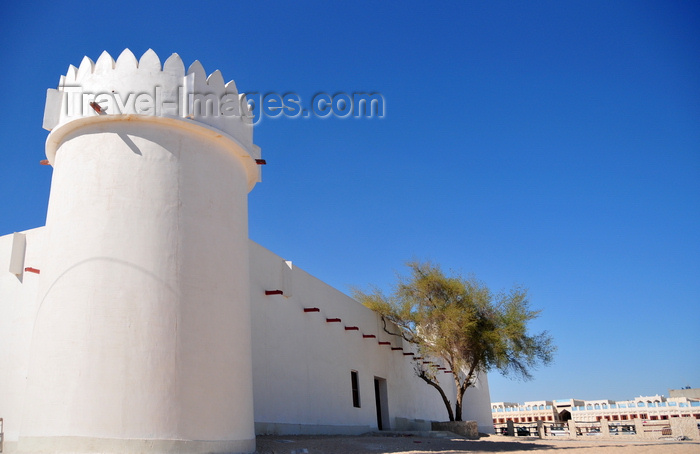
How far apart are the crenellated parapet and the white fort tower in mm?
21

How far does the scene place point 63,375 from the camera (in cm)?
732

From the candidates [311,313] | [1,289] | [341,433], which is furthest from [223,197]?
[341,433]

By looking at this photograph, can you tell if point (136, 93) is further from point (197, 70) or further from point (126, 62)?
point (197, 70)

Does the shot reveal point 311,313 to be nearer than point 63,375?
No

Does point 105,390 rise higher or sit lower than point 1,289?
lower

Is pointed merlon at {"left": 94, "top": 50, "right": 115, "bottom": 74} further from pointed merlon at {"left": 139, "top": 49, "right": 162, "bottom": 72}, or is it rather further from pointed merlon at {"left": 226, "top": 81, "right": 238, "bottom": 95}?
pointed merlon at {"left": 226, "top": 81, "right": 238, "bottom": 95}

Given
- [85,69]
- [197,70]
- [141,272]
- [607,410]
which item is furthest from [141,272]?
[607,410]

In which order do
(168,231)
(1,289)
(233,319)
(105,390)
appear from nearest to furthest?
1. (105,390)
2. (168,231)
3. (233,319)
4. (1,289)

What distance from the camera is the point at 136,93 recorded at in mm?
8547

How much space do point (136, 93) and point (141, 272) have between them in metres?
2.82

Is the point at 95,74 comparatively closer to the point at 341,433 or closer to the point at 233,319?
the point at 233,319

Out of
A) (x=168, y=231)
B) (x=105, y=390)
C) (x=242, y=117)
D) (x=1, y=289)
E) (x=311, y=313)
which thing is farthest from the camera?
(x=311, y=313)

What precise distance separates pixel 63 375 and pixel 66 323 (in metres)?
0.69

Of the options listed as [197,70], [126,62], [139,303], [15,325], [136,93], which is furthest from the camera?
[15,325]
